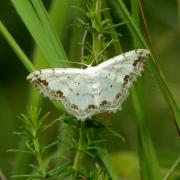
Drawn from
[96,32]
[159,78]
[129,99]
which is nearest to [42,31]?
[96,32]

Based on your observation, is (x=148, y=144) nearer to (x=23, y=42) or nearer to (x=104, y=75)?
(x=104, y=75)

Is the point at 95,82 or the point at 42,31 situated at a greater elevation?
the point at 42,31

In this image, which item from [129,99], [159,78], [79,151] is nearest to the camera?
[79,151]

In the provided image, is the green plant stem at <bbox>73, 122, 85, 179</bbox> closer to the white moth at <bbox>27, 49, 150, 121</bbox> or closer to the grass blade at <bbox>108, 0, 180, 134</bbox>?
the white moth at <bbox>27, 49, 150, 121</bbox>

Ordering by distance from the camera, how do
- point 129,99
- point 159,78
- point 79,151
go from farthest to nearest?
point 129,99, point 159,78, point 79,151

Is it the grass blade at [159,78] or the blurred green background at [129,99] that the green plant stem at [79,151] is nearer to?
the grass blade at [159,78]

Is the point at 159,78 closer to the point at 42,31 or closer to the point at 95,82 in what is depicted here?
the point at 95,82

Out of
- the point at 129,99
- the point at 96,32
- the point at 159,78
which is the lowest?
the point at 129,99

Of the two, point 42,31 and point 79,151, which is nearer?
point 79,151

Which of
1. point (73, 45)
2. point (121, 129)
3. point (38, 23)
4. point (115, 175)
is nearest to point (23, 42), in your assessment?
point (121, 129)
